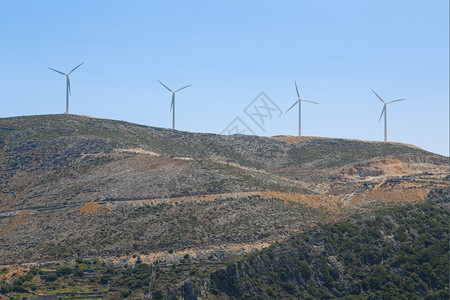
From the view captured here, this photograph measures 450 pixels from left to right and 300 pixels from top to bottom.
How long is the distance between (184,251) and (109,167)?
1460 inches

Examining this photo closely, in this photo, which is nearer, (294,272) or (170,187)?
(294,272)

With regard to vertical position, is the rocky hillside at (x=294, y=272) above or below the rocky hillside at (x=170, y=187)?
below

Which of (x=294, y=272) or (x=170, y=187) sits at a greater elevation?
(x=170, y=187)

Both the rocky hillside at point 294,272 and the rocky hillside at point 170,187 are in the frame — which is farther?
the rocky hillside at point 170,187

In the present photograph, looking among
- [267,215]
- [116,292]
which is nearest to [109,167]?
[267,215]

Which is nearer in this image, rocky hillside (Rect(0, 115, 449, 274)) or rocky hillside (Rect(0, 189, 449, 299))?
rocky hillside (Rect(0, 189, 449, 299))

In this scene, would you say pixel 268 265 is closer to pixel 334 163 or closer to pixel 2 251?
pixel 2 251

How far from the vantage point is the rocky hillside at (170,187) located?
107750mm

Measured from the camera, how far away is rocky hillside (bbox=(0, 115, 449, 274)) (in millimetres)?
107750

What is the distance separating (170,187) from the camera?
408 feet

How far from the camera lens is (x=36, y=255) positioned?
104 meters

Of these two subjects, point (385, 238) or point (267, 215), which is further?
point (267, 215)

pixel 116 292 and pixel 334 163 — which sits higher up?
pixel 334 163

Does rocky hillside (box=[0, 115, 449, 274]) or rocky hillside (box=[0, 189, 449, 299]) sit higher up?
rocky hillside (box=[0, 115, 449, 274])
